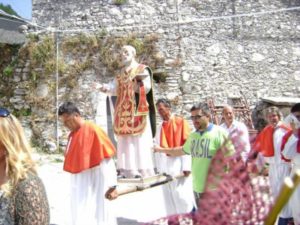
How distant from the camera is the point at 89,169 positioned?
4.24 metres

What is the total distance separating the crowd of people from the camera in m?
1.78

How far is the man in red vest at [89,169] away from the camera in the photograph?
4.15 m

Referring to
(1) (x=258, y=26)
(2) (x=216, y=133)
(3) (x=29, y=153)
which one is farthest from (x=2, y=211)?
(1) (x=258, y=26)

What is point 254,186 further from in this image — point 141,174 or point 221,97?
point 221,97

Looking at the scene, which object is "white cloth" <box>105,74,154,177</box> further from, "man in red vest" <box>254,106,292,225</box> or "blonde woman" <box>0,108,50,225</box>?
"blonde woman" <box>0,108,50,225</box>

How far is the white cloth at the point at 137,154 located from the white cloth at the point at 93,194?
1286 mm

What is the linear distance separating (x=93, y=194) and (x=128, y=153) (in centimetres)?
147

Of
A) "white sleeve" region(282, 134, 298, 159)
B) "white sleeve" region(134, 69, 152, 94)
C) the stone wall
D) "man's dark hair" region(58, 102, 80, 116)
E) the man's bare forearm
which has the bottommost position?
the man's bare forearm

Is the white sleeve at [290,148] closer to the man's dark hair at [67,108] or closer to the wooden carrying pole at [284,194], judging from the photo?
the man's dark hair at [67,108]

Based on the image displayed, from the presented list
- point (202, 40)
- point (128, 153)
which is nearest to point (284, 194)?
point (128, 153)

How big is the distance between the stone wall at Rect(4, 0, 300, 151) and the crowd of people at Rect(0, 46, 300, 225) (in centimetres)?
535

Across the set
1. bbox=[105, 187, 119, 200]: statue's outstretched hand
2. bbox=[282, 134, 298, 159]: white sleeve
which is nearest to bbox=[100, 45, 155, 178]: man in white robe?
bbox=[105, 187, 119, 200]: statue's outstretched hand

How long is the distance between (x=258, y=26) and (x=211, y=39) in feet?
4.46

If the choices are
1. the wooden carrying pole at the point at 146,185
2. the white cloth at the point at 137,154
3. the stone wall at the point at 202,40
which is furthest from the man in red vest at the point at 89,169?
the stone wall at the point at 202,40
